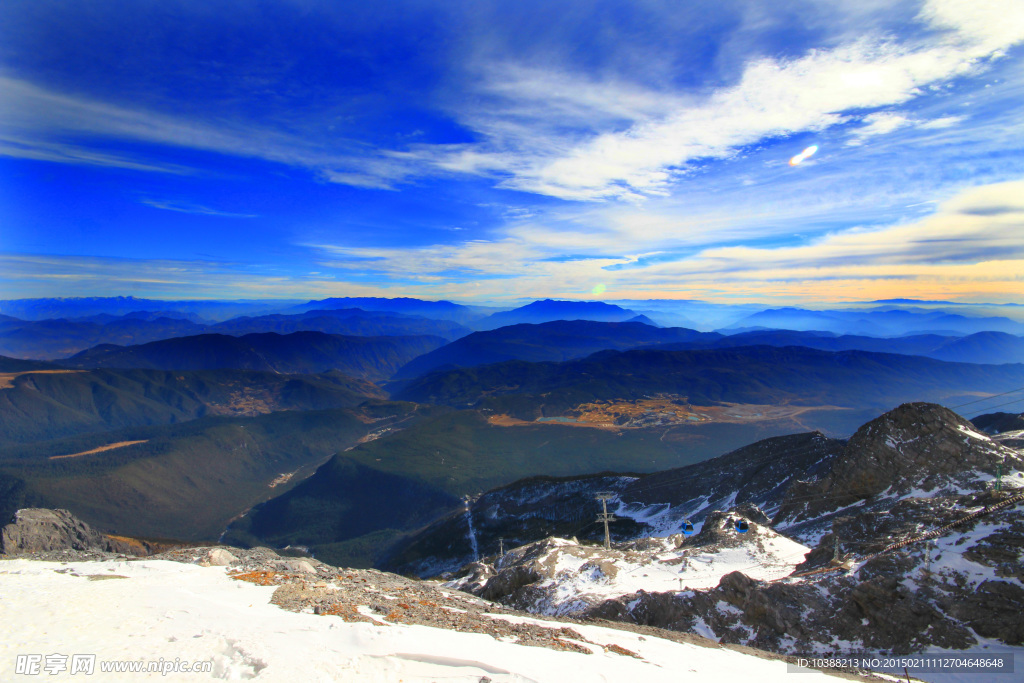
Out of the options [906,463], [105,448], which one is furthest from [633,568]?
[105,448]

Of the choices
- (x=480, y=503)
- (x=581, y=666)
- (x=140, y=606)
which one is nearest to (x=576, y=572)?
(x=581, y=666)

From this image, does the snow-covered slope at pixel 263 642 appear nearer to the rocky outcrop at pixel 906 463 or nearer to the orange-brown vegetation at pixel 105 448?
the rocky outcrop at pixel 906 463

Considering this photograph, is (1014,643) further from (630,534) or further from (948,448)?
(630,534)

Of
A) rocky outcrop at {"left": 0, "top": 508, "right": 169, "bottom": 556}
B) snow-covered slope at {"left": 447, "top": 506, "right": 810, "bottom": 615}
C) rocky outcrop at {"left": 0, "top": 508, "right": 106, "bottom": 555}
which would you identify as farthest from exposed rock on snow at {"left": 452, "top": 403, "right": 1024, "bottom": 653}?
rocky outcrop at {"left": 0, "top": 508, "right": 106, "bottom": 555}

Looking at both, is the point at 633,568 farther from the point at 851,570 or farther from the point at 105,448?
the point at 105,448

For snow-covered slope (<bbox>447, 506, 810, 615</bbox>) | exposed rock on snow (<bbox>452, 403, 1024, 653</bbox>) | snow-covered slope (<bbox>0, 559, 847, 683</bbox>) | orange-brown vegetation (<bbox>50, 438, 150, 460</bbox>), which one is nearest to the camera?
snow-covered slope (<bbox>0, 559, 847, 683</bbox>)

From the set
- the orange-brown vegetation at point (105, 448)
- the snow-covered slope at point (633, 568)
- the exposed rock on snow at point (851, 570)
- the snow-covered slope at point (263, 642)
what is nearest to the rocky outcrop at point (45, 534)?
the snow-covered slope at point (263, 642)

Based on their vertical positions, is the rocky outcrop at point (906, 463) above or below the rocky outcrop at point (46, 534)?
above

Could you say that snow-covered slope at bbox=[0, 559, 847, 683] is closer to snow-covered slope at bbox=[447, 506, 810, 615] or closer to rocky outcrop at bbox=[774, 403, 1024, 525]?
snow-covered slope at bbox=[447, 506, 810, 615]

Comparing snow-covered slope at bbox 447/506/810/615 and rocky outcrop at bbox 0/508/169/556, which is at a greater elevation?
snow-covered slope at bbox 447/506/810/615

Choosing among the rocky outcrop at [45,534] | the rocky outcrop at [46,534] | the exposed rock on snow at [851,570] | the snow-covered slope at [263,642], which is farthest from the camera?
the rocky outcrop at [45,534]
